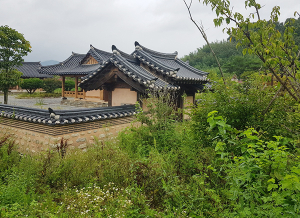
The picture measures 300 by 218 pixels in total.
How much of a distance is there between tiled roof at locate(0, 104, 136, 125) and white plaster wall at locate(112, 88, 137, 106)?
85 centimetres

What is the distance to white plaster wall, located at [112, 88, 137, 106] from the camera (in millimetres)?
9930

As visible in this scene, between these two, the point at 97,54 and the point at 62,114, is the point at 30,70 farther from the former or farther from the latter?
the point at 62,114

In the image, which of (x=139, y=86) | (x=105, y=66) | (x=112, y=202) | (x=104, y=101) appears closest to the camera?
(x=112, y=202)

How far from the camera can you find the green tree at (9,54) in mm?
13812

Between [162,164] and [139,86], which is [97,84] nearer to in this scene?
[139,86]

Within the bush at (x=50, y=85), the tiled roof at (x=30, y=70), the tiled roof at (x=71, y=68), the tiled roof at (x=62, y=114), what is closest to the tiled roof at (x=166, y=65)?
the tiled roof at (x=62, y=114)

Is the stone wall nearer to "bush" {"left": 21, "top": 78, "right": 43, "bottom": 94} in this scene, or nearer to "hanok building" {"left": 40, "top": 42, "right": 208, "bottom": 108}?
"hanok building" {"left": 40, "top": 42, "right": 208, "bottom": 108}

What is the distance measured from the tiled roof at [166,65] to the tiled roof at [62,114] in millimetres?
2574

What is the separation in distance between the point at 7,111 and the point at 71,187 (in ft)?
18.7

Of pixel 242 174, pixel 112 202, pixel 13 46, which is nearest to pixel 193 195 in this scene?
pixel 242 174

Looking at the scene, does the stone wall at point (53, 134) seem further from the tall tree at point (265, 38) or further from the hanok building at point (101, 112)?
the tall tree at point (265, 38)

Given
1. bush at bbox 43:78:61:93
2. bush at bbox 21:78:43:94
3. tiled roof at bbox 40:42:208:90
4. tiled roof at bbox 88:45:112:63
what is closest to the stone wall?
tiled roof at bbox 40:42:208:90

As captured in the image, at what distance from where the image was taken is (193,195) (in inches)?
139

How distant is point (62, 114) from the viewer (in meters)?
6.67
